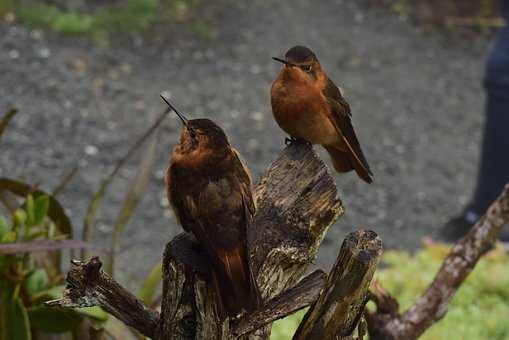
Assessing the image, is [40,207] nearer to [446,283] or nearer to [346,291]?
[346,291]

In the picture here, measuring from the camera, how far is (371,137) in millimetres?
7508

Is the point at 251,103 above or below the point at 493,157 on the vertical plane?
above

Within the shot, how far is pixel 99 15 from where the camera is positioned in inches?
326

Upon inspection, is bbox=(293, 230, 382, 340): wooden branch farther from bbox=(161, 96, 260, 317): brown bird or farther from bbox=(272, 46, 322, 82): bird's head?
bbox=(272, 46, 322, 82): bird's head

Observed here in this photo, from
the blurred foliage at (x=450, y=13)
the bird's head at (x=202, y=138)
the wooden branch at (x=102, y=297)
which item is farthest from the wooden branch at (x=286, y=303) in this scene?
the blurred foliage at (x=450, y=13)

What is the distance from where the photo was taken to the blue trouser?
239 inches

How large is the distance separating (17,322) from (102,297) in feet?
2.59

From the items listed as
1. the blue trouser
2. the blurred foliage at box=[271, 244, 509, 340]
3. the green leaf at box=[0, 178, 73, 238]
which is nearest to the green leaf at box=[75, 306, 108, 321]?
the green leaf at box=[0, 178, 73, 238]

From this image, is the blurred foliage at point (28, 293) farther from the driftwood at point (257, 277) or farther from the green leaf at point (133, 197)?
the driftwood at point (257, 277)

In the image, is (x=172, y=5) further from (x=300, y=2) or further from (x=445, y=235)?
(x=445, y=235)

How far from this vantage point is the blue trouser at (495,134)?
607 cm

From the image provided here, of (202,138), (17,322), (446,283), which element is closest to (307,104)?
(446,283)

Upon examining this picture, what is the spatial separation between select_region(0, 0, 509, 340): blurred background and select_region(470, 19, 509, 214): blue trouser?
0.44m

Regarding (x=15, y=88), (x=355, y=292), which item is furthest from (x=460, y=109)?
(x=355, y=292)
